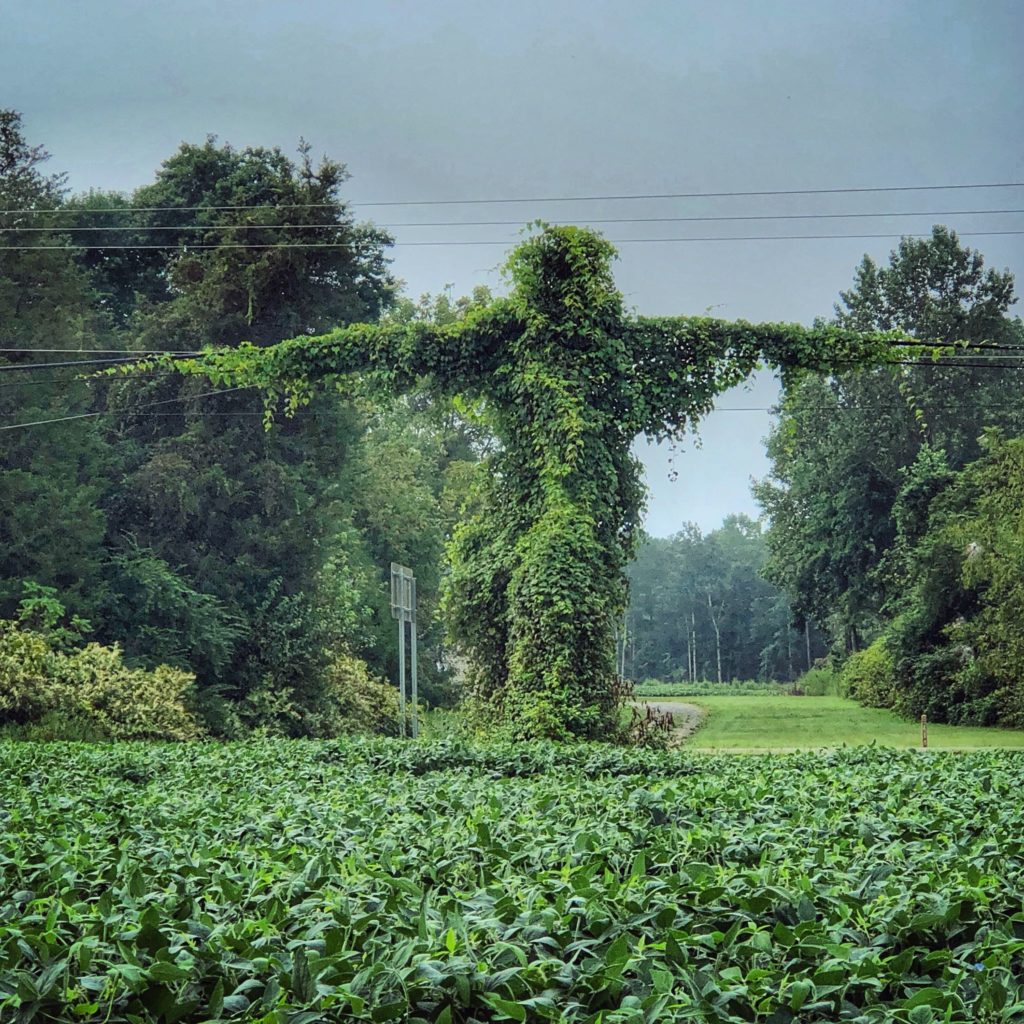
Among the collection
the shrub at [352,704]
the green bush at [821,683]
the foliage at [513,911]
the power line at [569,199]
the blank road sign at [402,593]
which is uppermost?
the power line at [569,199]

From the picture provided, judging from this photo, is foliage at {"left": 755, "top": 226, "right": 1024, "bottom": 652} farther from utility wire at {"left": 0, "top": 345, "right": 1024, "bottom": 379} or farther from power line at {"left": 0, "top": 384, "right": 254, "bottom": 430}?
power line at {"left": 0, "top": 384, "right": 254, "bottom": 430}

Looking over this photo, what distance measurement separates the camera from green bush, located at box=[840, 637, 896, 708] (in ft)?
85.2

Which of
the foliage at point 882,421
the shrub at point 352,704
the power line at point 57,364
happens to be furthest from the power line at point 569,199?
the foliage at point 882,421

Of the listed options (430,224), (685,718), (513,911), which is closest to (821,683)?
(685,718)

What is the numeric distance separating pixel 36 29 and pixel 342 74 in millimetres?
5646

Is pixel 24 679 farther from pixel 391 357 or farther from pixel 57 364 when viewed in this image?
pixel 391 357

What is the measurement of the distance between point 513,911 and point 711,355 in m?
12.0

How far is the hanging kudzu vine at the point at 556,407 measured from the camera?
43.9 feet

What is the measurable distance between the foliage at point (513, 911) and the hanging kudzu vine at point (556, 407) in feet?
27.4

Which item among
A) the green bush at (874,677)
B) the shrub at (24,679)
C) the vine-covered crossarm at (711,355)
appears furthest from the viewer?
the green bush at (874,677)

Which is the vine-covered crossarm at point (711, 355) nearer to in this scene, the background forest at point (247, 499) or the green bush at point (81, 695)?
the background forest at point (247, 499)

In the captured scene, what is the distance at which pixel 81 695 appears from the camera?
53.5ft

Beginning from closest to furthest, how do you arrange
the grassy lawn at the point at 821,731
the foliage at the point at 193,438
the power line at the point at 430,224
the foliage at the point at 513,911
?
1. the foliage at the point at 513,911
2. the power line at the point at 430,224
3. the grassy lawn at the point at 821,731
4. the foliage at the point at 193,438

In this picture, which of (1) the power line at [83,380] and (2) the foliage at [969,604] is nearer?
(1) the power line at [83,380]
